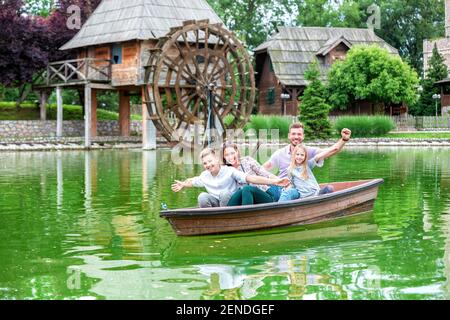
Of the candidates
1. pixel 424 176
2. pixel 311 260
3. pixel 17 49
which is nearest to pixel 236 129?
pixel 17 49

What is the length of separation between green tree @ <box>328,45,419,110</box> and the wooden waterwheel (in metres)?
11.5

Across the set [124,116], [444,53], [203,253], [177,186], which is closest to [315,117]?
[124,116]

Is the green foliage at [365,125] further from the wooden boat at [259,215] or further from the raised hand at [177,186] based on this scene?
the raised hand at [177,186]

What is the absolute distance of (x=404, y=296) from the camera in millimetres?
7227

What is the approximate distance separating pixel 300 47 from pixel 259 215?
46.1m

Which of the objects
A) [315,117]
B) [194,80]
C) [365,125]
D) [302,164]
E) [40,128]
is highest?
[194,80]

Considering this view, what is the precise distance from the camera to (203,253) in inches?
375

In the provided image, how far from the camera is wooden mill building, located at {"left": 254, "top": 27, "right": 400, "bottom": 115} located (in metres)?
54.2

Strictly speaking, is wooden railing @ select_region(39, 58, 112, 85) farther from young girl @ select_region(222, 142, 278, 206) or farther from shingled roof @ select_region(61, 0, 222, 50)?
young girl @ select_region(222, 142, 278, 206)

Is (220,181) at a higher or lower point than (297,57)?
lower

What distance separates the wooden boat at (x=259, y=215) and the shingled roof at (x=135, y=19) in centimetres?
2563

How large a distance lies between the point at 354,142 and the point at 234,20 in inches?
1133

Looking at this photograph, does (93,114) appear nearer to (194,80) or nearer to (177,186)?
(194,80)
